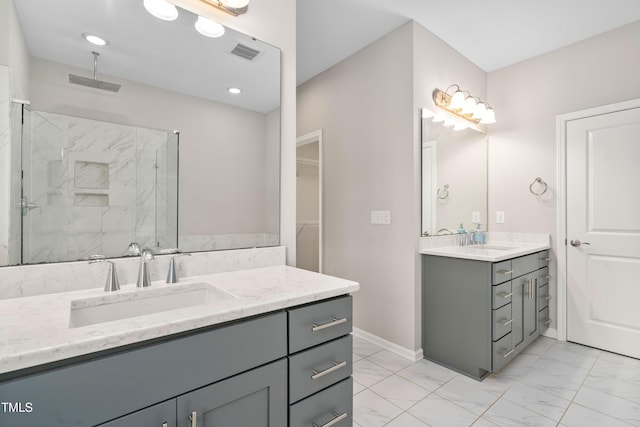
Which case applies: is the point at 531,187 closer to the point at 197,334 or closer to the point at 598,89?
the point at 598,89

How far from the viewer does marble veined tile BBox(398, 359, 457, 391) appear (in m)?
2.10

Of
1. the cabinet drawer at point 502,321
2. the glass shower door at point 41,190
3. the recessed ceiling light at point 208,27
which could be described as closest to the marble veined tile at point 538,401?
the cabinet drawer at point 502,321

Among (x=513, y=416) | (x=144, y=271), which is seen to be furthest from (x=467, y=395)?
(x=144, y=271)

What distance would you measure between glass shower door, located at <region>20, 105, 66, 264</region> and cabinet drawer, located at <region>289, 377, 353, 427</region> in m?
1.06

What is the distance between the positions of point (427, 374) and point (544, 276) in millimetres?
1499

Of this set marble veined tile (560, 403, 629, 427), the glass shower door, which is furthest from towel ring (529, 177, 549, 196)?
the glass shower door

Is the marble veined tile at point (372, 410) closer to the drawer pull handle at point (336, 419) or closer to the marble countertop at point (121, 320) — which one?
the drawer pull handle at point (336, 419)

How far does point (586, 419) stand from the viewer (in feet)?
5.64

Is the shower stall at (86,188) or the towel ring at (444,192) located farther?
the towel ring at (444,192)

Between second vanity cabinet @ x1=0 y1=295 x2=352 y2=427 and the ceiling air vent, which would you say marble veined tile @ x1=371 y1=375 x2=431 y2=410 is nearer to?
second vanity cabinet @ x1=0 y1=295 x2=352 y2=427

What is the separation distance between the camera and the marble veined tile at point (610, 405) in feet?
5.72

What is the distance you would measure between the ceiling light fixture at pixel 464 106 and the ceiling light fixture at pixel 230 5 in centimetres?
173

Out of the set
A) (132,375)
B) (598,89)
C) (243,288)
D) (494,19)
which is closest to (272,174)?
(243,288)

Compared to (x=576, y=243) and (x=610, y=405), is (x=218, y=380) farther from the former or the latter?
(x=576, y=243)
